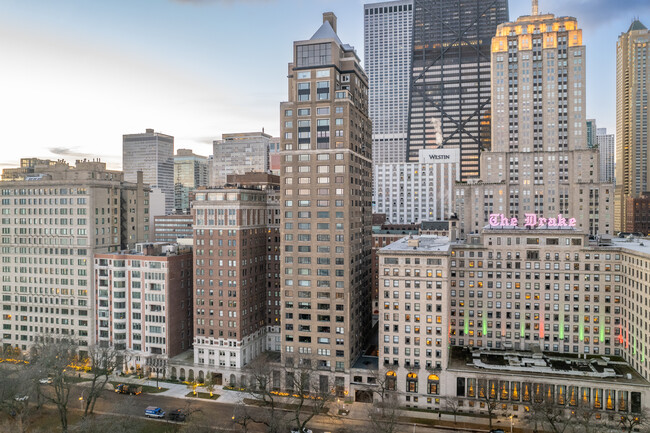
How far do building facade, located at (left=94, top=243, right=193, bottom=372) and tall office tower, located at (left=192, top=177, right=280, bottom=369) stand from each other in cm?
921

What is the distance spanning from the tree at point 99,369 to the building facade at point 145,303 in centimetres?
681

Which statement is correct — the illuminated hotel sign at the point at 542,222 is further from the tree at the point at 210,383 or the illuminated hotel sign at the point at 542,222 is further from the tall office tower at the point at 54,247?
the tall office tower at the point at 54,247

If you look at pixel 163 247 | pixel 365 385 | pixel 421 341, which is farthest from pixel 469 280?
pixel 163 247

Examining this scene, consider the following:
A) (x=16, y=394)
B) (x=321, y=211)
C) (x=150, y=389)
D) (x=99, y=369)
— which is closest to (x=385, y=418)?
(x=321, y=211)

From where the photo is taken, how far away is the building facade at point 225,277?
5463 inches

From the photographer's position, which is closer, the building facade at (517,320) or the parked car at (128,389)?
the building facade at (517,320)

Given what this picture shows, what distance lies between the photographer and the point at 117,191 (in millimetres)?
168375

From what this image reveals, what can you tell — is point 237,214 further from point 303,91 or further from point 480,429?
point 480,429

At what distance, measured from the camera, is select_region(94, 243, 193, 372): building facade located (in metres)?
144

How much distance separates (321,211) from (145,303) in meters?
62.9

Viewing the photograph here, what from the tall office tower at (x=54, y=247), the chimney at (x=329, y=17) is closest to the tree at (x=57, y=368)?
the tall office tower at (x=54, y=247)

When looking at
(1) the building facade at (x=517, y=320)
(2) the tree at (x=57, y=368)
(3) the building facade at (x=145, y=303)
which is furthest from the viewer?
(3) the building facade at (x=145, y=303)

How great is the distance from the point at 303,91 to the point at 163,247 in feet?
229

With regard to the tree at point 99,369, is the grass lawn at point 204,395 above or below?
below
